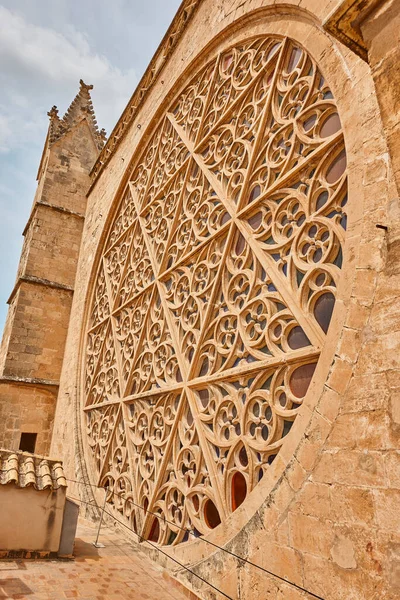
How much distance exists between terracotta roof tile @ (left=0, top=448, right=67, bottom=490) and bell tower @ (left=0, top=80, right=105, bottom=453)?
397 centimetres

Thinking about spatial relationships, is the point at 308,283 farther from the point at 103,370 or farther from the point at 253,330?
the point at 103,370

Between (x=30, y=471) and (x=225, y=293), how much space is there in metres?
2.34

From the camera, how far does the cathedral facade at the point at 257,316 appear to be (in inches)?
71.7

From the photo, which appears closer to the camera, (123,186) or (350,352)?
(350,352)

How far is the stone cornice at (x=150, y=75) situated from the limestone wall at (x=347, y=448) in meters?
3.47

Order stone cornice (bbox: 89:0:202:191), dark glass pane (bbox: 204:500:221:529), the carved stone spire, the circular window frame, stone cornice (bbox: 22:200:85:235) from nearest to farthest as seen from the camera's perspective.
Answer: the circular window frame
dark glass pane (bbox: 204:500:221:529)
stone cornice (bbox: 89:0:202:191)
stone cornice (bbox: 22:200:85:235)
the carved stone spire

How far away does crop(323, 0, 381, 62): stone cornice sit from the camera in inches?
62.1

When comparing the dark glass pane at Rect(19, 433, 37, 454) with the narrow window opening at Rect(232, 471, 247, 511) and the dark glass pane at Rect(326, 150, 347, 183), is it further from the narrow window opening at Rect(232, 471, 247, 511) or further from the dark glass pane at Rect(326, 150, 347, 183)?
the dark glass pane at Rect(326, 150, 347, 183)

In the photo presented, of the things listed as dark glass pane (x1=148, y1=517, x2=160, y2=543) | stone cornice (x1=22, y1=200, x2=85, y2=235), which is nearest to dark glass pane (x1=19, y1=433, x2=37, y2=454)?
dark glass pane (x1=148, y1=517, x2=160, y2=543)

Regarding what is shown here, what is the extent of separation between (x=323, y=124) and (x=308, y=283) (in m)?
1.24


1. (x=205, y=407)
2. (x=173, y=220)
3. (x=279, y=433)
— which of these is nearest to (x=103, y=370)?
(x=173, y=220)

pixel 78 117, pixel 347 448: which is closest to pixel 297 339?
pixel 347 448

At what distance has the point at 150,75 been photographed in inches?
279

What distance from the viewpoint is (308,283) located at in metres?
2.74
